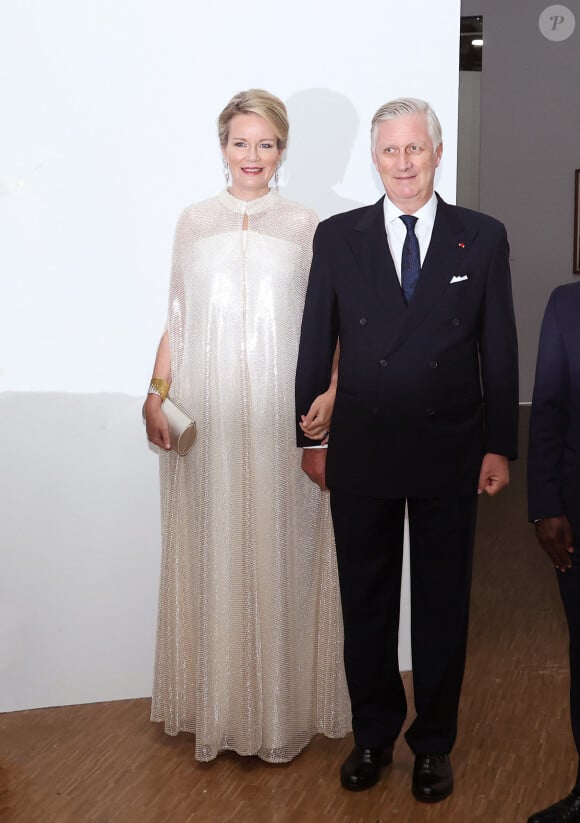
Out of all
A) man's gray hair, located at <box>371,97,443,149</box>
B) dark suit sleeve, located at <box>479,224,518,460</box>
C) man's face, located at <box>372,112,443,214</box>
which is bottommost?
dark suit sleeve, located at <box>479,224,518,460</box>

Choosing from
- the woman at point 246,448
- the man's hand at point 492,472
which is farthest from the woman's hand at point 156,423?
the man's hand at point 492,472

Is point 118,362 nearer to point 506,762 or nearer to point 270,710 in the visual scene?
point 270,710

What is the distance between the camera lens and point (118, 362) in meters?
3.24

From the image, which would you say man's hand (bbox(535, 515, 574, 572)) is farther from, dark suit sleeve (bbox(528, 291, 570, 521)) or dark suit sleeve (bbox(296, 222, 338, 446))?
dark suit sleeve (bbox(296, 222, 338, 446))

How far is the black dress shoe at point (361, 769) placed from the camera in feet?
9.18

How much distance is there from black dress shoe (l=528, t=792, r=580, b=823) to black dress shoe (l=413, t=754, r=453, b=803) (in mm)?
262

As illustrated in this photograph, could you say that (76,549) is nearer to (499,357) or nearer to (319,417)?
(319,417)

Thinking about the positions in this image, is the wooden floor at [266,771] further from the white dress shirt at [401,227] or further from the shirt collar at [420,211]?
the shirt collar at [420,211]

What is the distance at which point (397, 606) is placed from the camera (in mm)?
2818

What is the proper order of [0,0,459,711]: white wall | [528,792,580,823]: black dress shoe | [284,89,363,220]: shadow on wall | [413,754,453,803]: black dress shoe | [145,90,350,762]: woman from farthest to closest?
[284,89,363,220]: shadow on wall, [0,0,459,711]: white wall, [145,90,350,762]: woman, [413,754,453,803]: black dress shoe, [528,792,580,823]: black dress shoe

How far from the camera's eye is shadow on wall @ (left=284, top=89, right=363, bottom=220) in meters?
3.23

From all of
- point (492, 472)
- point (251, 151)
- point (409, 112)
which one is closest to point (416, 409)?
point (492, 472)

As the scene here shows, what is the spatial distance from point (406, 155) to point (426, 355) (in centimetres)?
47

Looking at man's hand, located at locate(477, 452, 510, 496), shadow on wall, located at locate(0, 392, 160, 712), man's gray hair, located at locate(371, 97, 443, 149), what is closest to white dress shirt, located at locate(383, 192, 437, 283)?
man's gray hair, located at locate(371, 97, 443, 149)
